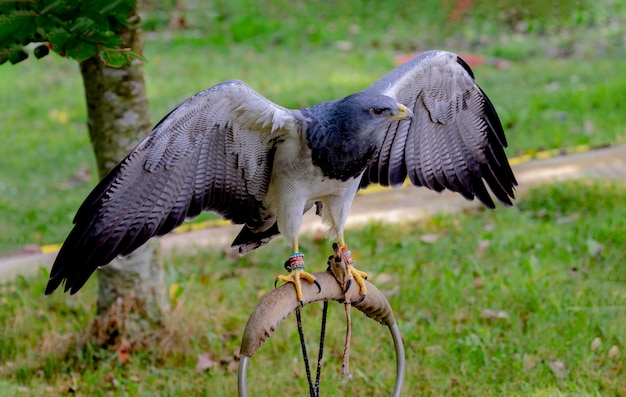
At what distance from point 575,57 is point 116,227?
7.99 metres

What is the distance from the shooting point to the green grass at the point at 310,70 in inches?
269

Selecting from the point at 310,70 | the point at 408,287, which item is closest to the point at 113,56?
the point at 408,287

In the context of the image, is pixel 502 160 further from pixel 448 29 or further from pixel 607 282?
pixel 448 29

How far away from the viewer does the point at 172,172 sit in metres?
2.88

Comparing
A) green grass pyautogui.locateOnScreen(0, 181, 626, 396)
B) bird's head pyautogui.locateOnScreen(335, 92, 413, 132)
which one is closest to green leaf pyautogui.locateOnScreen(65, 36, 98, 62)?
bird's head pyautogui.locateOnScreen(335, 92, 413, 132)

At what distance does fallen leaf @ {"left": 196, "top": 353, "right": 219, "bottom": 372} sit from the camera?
13.1ft

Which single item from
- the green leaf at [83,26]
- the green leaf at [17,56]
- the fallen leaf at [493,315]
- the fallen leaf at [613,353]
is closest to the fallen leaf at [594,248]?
the fallen leaf at [493,315]

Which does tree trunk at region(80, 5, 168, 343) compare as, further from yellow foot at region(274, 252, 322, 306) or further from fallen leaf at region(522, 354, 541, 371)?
fallen leaf at region(522, 354, 541, 371)

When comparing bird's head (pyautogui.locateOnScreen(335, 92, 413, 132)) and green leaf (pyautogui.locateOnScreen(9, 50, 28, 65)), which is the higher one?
green leaf (pyautogui.locateOnScreen(9, 50, 28, 65))

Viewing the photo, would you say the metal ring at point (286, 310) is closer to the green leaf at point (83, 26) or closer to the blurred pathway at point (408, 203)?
the green leaf at point (83, 26)

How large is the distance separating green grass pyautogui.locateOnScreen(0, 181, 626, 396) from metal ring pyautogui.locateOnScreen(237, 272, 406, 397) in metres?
0.91

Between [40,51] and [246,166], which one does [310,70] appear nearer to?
[246,166]

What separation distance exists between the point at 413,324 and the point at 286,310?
170cm

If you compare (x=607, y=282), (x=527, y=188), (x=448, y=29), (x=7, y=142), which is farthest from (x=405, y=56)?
(x=607, y=282)
